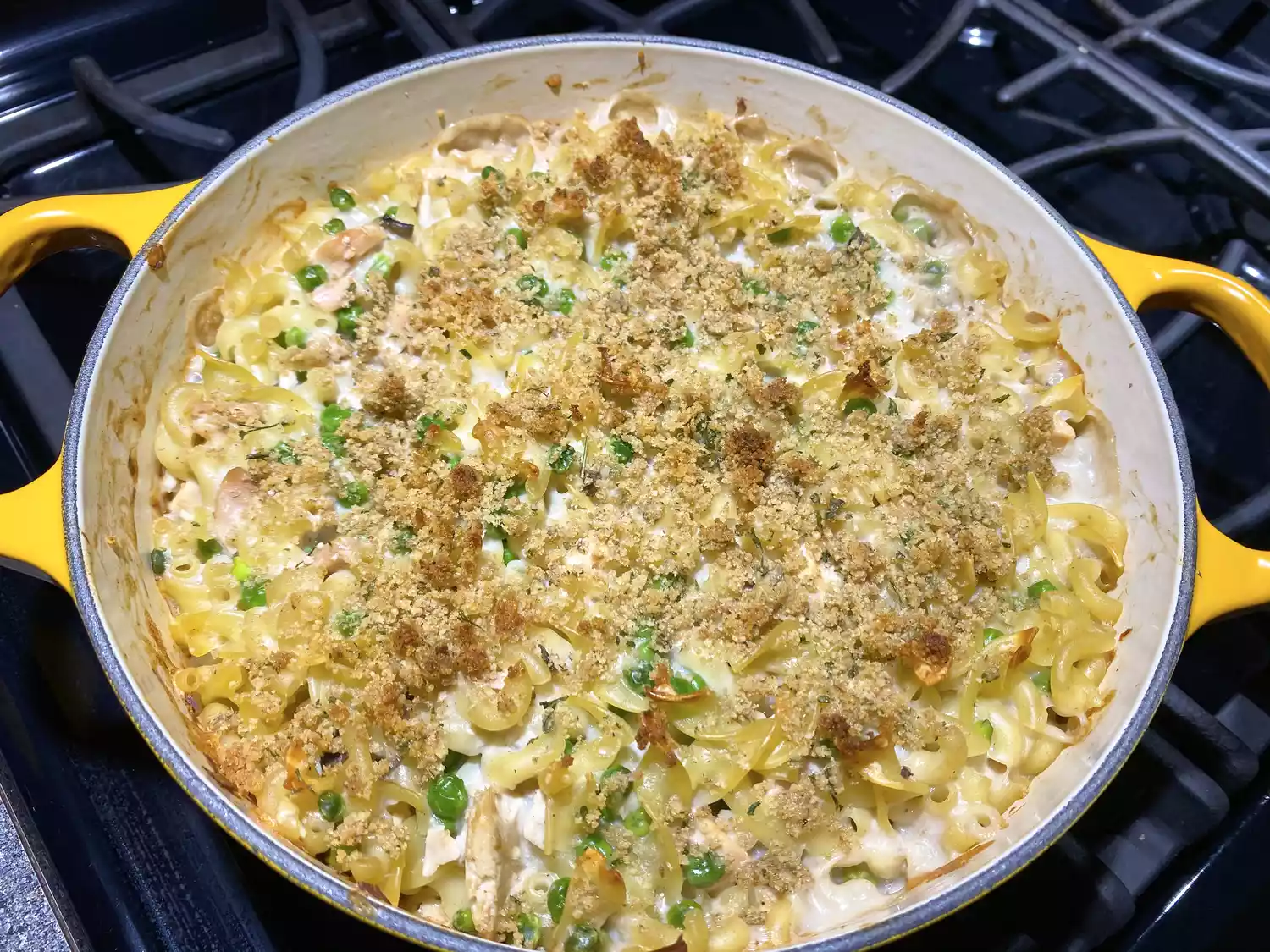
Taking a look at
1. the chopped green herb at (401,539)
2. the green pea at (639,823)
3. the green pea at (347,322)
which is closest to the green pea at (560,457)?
the chopped green herb at (401,539)

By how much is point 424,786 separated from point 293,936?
57 cm

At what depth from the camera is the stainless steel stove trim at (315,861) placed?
57.4 inches

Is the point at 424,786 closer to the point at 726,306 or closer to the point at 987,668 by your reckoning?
the point at 987,668

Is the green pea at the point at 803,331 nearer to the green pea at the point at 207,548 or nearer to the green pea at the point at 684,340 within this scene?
the green pea at the point at 684,340

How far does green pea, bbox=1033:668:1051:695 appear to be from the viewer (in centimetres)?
191

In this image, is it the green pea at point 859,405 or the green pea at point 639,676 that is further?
the green pea at point 859,405

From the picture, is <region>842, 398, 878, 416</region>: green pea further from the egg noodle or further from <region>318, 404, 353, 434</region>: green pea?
<region>318, 404, 353, 434</region>: green pea

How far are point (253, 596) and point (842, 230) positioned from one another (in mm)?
1752

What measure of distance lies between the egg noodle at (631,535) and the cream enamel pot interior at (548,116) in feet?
0.22

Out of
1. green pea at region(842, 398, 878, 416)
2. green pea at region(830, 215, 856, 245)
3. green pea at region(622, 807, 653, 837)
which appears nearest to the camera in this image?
green pea at region(622, 807, 653, 837)

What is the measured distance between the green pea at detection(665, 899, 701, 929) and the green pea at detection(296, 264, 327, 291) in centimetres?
171

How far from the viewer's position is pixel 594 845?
1.67 metres

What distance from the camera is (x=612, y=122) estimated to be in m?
2.49

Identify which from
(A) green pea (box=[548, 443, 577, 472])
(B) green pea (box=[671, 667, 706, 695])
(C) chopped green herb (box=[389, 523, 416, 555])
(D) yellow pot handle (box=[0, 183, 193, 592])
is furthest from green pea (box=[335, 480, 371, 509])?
(B) green pea (box=[671, 667, 706, 695])
